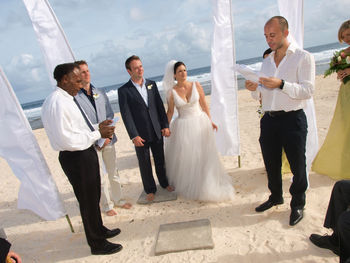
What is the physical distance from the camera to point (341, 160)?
3.99 metres

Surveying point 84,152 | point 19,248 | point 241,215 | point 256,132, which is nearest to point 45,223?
point 19,248

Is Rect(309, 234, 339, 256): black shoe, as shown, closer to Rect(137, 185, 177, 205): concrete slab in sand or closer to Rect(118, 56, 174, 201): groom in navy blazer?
Rect(137, 185, 177, 205): concrete slab in sand

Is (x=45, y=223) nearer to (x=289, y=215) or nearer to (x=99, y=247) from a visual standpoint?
(x=99, y=247)

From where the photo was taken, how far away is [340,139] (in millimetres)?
3953

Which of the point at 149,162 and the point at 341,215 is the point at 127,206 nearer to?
the point at 149,162

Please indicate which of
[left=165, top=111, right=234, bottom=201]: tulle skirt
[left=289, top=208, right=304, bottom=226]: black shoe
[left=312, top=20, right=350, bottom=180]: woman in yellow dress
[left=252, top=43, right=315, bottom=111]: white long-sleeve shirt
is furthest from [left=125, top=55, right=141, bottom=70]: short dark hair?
[left=289, top=208, right=304, bottom=226]: black shoe

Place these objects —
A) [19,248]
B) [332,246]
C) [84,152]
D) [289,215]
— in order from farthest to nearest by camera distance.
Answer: [19,248] < [289,215] < [84,152] < [332,246]

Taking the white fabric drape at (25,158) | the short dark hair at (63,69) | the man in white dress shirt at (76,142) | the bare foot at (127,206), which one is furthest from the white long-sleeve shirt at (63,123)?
the bare foot at (127,206)

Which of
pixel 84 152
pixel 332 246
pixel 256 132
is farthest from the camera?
pixel 256 132

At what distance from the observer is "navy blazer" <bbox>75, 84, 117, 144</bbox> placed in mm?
3771

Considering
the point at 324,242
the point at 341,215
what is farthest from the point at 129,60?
the point at 324,242

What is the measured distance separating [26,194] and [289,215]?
3.82m

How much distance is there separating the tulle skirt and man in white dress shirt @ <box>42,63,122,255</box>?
5.04 ft

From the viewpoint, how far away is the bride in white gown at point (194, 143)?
4207mm
